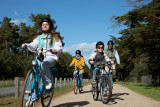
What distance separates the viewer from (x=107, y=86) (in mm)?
5855

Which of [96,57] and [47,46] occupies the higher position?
[47,46]

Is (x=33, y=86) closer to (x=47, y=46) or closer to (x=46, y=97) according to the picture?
(x=46, y=97)

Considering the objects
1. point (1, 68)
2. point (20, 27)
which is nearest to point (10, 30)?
point (20, 27)

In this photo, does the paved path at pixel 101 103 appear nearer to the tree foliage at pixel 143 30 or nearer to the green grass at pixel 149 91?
the green grass at pixel 149 91

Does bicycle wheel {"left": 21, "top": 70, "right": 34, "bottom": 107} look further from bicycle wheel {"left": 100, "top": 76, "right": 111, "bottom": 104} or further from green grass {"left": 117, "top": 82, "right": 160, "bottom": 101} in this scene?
green grass {"left": 117, "top": 82, "right": 160, "bottom": 101}

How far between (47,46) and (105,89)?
2270 millimetres

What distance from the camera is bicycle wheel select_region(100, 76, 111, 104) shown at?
5.76 m

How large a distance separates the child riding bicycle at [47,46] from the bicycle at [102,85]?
1.95 m

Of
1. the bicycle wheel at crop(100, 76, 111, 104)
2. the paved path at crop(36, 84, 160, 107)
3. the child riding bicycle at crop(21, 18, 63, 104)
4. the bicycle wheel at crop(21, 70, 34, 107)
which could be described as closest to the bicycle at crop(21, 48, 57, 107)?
the bicycle wheel at crop(21, 70, 34, 107)

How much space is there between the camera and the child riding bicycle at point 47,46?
4273 mm

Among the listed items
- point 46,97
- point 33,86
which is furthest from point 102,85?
point 33,86

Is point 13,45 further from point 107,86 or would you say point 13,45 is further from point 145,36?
point 107,86

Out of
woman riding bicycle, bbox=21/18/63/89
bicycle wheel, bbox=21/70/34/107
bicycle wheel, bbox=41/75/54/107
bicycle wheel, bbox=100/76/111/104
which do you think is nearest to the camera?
bicycle wheel, bbox=21/70/34/107

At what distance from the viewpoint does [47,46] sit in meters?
4.59
